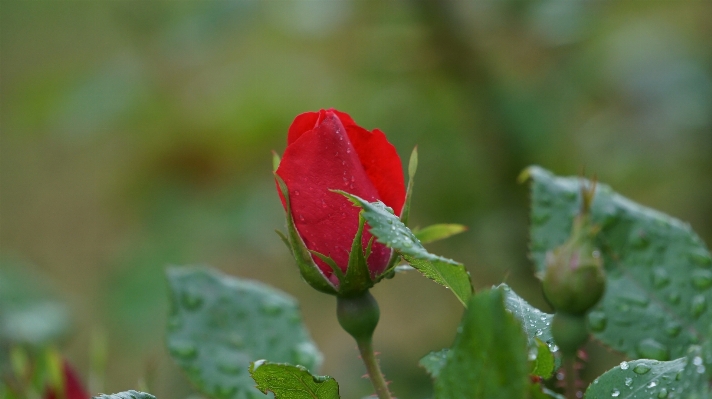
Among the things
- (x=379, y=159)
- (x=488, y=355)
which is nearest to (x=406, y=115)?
(x=379, y=159)

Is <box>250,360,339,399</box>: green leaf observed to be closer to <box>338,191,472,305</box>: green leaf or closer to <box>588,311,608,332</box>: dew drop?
<box>338,191,472,305</box>: green leaf

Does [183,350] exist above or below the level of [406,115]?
below

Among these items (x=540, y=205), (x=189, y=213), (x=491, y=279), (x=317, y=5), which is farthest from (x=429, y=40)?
(x=540, y=205)

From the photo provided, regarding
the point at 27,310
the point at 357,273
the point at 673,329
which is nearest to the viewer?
Result: the point at 357,273

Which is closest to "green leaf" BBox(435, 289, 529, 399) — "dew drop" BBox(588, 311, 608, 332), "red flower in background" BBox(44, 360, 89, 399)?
"dew drop" BBox(588, 311, 608, 332)

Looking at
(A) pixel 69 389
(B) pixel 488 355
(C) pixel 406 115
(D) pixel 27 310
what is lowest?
(B) pixel 488 355

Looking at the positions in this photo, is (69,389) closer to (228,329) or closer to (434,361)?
(228,329)
